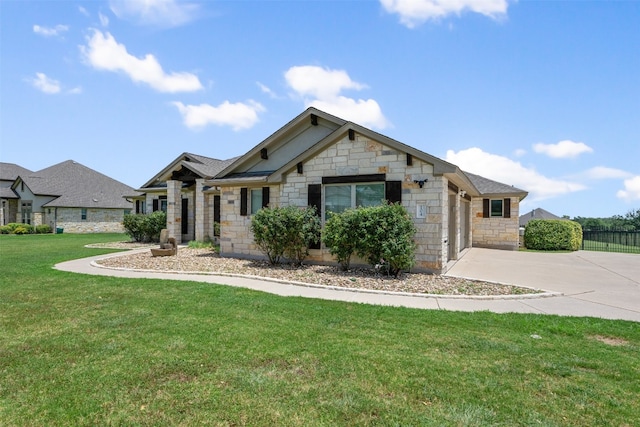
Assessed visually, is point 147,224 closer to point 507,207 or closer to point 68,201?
point 68,201

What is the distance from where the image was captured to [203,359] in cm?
390

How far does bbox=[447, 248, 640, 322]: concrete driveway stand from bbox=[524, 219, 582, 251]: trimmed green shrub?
5.15 meters

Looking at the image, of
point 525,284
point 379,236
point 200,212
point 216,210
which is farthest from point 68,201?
point 525,284

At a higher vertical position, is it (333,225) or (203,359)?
(333,225)

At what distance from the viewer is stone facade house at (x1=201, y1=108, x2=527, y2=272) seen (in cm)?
989

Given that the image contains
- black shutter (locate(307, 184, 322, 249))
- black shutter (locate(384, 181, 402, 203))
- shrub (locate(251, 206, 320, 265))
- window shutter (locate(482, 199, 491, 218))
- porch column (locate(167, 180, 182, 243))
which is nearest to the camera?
black shutter (locate(384, 181, 402, 203))

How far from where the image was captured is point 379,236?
30.3ft

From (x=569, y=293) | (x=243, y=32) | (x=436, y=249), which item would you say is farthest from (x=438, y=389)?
(x=243, y=32)

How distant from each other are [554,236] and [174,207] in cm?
2114

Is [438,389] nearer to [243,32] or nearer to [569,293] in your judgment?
[569,293]

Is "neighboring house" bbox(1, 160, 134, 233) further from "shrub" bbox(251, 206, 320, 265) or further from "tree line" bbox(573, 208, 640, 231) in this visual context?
"tree line" bbox(573, 208, 640, 231)

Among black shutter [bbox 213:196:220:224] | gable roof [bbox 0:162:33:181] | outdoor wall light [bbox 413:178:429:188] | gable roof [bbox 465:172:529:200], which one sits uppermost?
gable roof [bbox 0:162:33:181]

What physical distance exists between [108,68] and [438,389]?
13.8m

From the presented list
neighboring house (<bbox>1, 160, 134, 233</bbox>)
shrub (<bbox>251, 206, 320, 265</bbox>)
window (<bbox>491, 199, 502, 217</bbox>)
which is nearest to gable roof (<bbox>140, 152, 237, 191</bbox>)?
shrub (<bbox>251, 206, 320, 265</bbox>)
